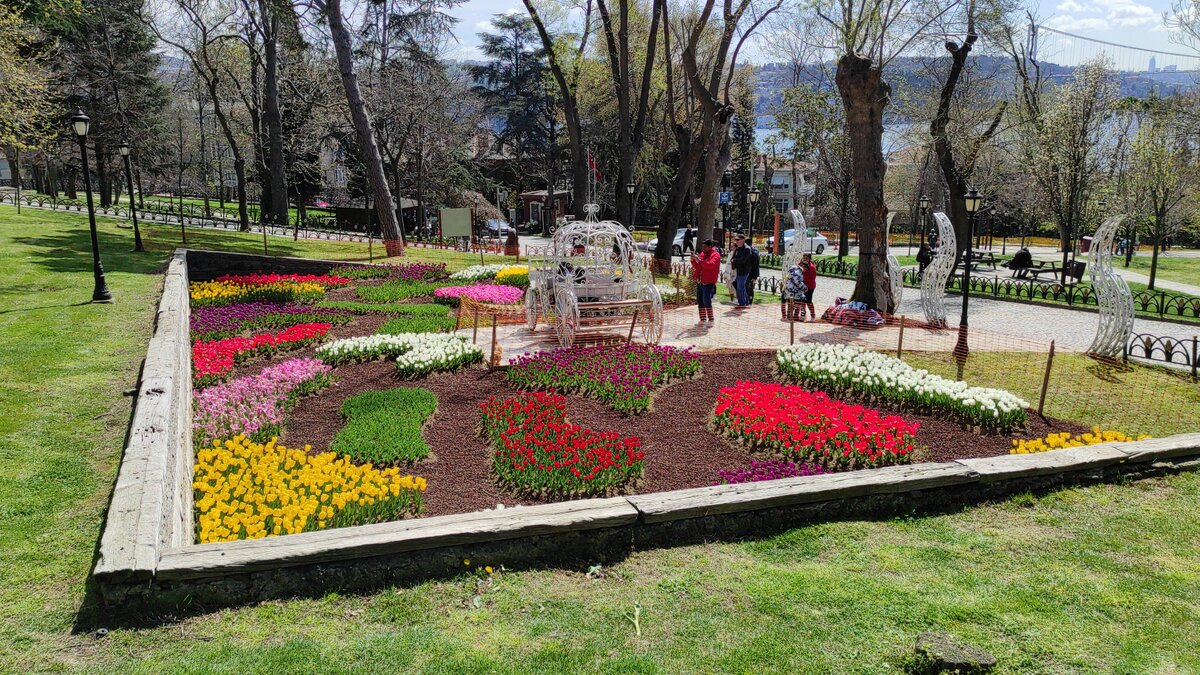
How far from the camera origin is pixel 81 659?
3.59 metres

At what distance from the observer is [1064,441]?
6.91 m

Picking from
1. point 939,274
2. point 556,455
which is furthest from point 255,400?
point 939,274

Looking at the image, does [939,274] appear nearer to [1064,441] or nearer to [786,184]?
[1064,441]

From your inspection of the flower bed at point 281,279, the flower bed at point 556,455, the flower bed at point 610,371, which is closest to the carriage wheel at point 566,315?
the flower bed at point 610,371

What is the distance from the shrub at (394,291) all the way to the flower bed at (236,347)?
3485mm

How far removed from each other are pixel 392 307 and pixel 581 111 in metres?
35.2

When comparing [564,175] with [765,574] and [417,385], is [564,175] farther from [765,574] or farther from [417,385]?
[765,574]

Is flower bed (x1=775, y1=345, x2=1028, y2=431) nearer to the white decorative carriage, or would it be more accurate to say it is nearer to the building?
the white decorative carriage

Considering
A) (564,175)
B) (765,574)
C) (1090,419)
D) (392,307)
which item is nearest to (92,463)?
(765,574)

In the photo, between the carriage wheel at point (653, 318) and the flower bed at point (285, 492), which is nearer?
the flower bed at point (285, 492)

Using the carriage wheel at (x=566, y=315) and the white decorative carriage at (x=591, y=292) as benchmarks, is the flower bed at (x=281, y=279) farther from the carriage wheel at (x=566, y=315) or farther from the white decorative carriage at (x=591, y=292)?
the carriage wheel at (x=566, y=315)

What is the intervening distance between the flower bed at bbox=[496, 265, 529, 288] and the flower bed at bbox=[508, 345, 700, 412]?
782 centimetres

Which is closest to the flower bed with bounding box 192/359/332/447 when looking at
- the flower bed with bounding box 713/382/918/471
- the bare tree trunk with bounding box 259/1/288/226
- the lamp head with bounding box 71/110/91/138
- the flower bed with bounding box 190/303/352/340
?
the flower bed with bounding box 190/303/352/340

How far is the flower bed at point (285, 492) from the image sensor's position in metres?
4.95
